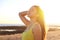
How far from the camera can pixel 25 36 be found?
1098 mm

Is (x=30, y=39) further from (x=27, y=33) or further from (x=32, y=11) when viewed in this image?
(x=32, y=11)

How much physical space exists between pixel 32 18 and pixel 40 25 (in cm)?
10

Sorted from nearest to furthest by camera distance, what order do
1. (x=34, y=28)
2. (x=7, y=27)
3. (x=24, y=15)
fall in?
(x=34, y=28) → (x=24, y=15) → (x=7, y=27)

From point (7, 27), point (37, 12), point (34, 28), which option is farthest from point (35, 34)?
point (7, 27)

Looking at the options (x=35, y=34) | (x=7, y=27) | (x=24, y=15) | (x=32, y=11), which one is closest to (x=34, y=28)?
(x=35, y=34)

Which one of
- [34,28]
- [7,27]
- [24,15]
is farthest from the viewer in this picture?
[7,27]

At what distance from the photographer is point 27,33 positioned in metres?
1.09

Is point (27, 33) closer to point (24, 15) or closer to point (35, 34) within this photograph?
point (35, 34)

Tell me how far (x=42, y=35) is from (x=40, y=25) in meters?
0.07

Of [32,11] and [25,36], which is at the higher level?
[32,11]

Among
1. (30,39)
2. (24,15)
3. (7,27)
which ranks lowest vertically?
(7,27)

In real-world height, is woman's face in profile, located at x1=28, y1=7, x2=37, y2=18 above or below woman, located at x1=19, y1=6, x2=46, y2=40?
above

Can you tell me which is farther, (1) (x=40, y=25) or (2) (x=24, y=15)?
(2) (x=24, y=15)

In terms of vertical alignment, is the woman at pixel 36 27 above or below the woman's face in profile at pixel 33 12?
below
